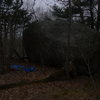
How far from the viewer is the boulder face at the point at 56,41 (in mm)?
10117

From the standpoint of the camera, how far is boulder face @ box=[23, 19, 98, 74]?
10.1m

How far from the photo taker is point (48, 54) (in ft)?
36.1

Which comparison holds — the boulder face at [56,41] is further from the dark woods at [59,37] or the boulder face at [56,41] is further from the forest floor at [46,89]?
the forest floor at [46,89]

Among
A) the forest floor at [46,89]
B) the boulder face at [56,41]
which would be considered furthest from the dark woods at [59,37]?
the forest floor at [46,89]

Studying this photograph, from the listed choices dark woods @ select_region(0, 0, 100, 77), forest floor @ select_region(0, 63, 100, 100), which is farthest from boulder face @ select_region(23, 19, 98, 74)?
forest floor @ select_region(0, 63, 100, 100)

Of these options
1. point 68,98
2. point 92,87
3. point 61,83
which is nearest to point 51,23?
point 61,83

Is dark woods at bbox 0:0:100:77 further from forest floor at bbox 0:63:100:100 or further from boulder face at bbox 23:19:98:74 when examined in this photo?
forest floor at bbox 0:63:100:100

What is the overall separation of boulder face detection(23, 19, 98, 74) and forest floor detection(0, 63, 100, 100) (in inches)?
47.1

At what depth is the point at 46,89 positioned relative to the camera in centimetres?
794

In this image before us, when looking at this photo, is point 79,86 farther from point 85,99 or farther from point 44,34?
point 44,34

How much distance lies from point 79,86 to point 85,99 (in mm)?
1702

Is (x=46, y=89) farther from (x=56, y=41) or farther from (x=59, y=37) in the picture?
(x=59, y=37)

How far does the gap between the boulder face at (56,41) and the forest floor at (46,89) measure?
3.92 ft

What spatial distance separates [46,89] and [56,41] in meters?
3.36
